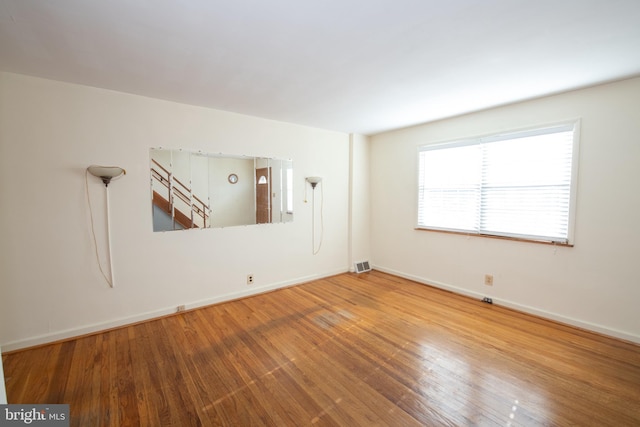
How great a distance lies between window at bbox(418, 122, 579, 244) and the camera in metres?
2.81

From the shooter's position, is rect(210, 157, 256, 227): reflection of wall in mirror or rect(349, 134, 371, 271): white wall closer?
rect(210, 157, 256, 227): reflection of wall in mirror

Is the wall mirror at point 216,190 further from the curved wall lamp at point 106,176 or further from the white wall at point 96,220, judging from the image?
the curved wall lamp at point 106,176

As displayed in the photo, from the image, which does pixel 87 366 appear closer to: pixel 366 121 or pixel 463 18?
pixel 463 18

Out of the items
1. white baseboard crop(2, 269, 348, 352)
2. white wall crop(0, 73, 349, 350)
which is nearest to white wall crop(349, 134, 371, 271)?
white baseboard crop(2, 269, 348, 352)

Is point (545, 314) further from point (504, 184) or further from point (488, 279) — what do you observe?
point (504, 184)

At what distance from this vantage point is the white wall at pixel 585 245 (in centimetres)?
246

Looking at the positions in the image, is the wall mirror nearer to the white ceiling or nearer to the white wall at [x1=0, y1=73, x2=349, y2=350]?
the white wall at [x1=0, y1=73, x2=349, y2=350]

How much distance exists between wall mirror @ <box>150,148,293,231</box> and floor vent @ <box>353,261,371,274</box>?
1590 millimetres

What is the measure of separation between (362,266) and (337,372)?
2.75m

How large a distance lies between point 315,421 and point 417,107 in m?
3.25

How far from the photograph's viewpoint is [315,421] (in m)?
1.62

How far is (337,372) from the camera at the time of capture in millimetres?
2068
